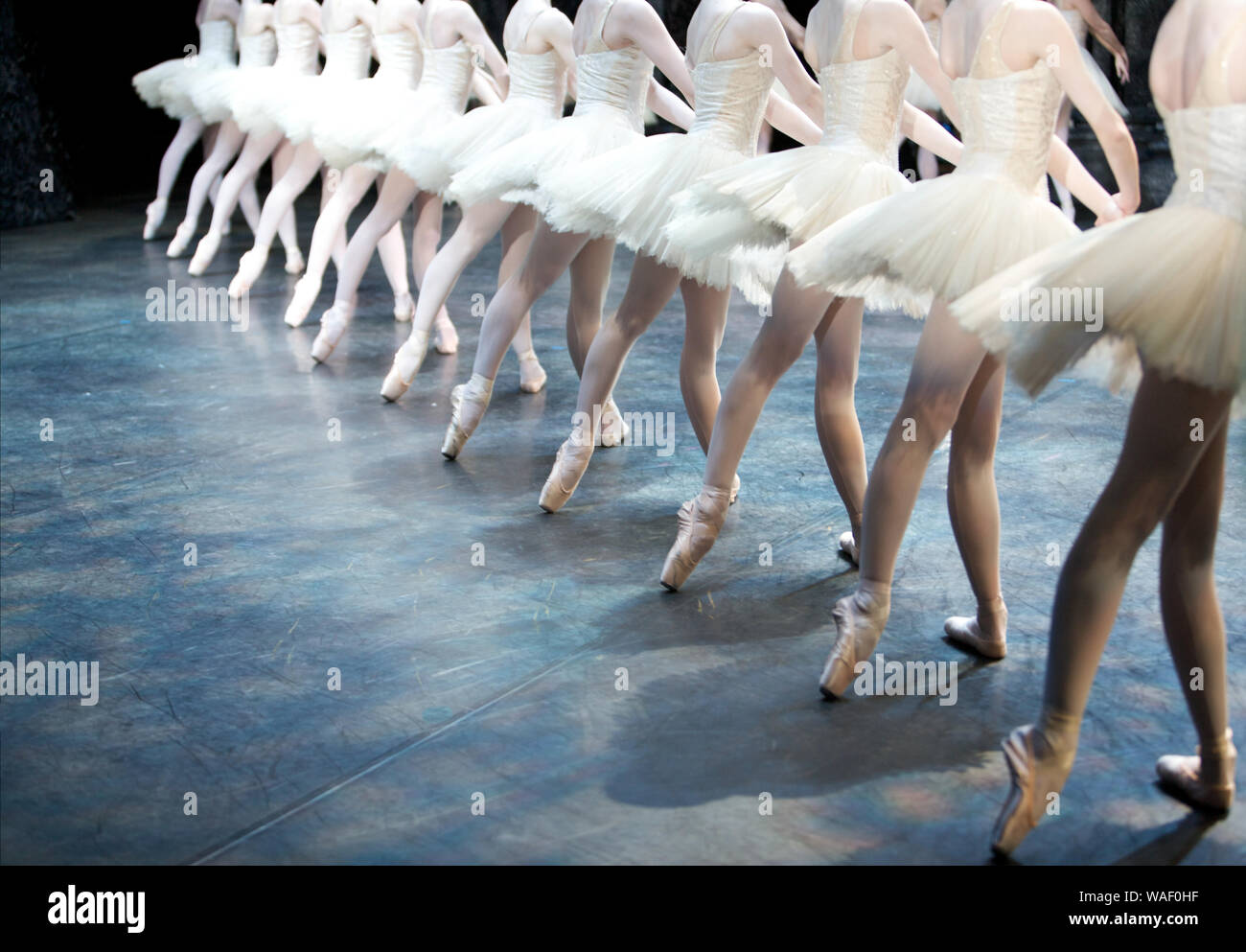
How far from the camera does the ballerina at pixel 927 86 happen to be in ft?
24.1

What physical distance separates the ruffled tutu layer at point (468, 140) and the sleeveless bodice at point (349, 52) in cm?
173

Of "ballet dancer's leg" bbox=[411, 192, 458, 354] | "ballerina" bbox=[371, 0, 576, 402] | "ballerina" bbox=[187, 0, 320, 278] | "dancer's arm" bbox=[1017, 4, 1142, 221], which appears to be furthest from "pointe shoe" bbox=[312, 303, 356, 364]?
"dancer's arm" bbox=[1017, 4, 1142, 221]

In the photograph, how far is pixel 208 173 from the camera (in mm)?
9578

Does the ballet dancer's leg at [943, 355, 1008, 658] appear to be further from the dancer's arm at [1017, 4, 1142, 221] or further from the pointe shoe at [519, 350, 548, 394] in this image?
the pointe shoe at [519, 350, 548, 394]

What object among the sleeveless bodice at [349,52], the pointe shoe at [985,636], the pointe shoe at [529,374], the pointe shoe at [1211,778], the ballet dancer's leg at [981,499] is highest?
the sleeveless bodice at [349,52]

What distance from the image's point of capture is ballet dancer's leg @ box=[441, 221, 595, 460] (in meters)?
4.82

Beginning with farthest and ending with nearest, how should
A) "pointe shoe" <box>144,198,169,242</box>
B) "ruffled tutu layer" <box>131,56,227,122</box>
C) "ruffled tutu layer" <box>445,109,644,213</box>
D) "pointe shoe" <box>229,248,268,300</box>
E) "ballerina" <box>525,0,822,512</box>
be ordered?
1. "pointe shoe" <box>144,198,169,242</box>
2. "ruffled tutu layer" <box>131,56,227,122</box>
3. "pointe shoe" <box>229,248,268,300</box>
4. "ruffled tutu layer" <box>445,109,644,213</box>
5. "ballerina" <box>525,0,822,512</box>

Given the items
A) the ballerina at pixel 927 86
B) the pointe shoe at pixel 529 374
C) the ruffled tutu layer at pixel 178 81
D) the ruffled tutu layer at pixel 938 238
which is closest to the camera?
the ruffled tutu layer at pixel 938 238

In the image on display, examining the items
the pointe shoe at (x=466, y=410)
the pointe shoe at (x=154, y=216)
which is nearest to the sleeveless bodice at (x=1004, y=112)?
the pointe shoe at (x=466, y=410)

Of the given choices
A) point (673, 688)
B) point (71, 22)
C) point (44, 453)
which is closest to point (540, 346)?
point (44, 453)

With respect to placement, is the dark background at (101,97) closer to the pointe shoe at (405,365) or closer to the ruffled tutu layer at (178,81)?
the ruffled tutu layer at (178,81)

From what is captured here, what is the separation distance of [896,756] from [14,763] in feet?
6.01

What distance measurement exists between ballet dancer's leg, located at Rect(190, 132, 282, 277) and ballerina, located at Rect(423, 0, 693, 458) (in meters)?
3.82

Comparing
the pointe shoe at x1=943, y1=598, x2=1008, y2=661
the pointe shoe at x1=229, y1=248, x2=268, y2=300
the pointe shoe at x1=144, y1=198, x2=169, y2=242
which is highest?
the pointe shoe at x1=943, y1=598, x2=1008, y2=661
